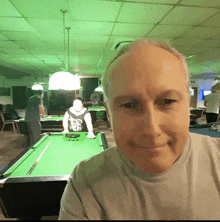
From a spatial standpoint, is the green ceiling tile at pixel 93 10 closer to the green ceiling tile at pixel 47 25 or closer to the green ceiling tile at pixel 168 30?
the green ceiling tile at pixel 47 25

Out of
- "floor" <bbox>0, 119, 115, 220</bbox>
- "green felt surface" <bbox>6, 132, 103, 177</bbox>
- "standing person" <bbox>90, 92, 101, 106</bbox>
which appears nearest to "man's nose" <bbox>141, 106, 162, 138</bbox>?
"green felt surface" <bbox>6, 132, 103, 177</bbox>

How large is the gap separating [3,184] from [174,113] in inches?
68.9

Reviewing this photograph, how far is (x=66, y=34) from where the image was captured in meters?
3.51

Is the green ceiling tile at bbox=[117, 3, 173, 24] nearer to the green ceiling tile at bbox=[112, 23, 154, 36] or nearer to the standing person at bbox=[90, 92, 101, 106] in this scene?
the green ceiling tile at bbox=[112, 23, 154, 36]

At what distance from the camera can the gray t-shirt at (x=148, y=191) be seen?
0.53 meters

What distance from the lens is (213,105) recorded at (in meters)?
5.76

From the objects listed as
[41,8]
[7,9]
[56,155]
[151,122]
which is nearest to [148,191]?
[151,122]

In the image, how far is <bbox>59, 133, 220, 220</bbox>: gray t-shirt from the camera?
530 millimetres

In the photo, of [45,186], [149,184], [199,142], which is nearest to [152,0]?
[199,142]

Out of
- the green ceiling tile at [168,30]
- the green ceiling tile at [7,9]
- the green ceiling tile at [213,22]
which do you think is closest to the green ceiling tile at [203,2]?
the green ceiling tile at [213,22]

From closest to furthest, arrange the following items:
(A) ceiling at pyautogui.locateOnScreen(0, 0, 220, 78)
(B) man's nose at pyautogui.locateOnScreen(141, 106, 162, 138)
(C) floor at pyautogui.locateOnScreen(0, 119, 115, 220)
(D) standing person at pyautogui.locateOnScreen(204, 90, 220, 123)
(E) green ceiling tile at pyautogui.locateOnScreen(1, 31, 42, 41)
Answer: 1. (B) man's nose at pyautogui.locateOnScreen(141, 106, 162, 138)
2. (A) ceiling at pyautogui.locateOnScreen(0, 0, 220, 78)
3. (E) green ceiling tile at pyautogui.locateOnScreen(1, 31, 42, 41)
4. (C) floor at pyautogui.locateOnScreen(0, 119, 115, 220)
5. (D) standing person at pyautogui.locateOnScreen(204, 90, 220, 123)

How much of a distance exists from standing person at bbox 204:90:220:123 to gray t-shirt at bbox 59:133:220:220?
238 inches

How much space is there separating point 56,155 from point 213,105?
5760mm

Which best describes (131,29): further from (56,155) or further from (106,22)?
(56,155)
